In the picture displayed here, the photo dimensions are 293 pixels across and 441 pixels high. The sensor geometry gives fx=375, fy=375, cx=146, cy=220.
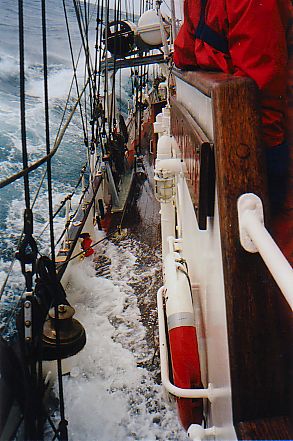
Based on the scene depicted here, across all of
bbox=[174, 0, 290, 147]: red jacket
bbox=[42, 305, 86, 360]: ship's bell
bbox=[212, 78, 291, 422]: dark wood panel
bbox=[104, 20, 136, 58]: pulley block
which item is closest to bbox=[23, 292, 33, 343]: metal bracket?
bbox=[42, 305, 86, 360]: ship's bell

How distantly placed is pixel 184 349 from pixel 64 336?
2.65ft

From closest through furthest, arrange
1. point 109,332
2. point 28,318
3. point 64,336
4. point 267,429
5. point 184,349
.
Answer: point 267,429
point 184,349
point 28,318
point 64,336
point 109,332

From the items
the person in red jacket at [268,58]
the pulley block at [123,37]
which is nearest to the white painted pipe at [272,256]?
the person in red jacket at [268,58]

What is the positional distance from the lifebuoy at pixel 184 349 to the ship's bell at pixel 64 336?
65 cm

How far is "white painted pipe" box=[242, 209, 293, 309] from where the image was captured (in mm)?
454

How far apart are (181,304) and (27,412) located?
0.66m

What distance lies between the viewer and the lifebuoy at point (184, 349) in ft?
3.92

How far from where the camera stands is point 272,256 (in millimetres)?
503

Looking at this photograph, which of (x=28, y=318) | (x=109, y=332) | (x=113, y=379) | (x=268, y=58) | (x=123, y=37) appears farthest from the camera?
(x=123, y=37)

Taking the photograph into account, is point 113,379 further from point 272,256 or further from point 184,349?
point 272,256

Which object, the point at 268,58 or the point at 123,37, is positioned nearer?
the point at 268,58

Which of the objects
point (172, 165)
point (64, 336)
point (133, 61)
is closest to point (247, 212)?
point (172, 165)

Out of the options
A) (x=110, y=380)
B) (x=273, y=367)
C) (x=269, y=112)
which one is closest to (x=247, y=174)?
(x=269, y=112)

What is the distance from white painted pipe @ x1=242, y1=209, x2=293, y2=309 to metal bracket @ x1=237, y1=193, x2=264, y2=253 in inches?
0.5
